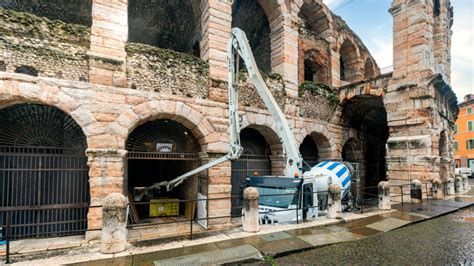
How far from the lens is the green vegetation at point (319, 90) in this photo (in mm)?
11620

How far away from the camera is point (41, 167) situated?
711cm

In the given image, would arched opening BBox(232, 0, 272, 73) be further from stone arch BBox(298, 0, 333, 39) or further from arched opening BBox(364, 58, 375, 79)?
arched opening BBox(364, 58, 375, 79)

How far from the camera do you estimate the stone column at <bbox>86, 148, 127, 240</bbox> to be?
6.70 meters

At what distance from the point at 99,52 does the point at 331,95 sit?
10495 millimetres

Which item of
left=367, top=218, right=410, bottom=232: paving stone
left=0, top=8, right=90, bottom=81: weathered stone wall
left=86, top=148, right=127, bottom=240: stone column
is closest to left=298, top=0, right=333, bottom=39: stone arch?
left=367, top=218, right=410, bottom=232: paving stone

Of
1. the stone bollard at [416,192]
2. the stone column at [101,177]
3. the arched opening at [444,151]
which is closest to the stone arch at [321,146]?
the stone bollard at [416,192]

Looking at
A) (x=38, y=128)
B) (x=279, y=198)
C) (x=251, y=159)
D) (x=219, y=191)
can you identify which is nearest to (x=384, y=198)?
(x=279, y=198)

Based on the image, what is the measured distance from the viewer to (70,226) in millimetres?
7609

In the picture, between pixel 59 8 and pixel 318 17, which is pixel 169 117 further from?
pixel 318 17

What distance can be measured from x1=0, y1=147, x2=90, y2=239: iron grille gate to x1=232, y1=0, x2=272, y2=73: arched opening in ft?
32.8

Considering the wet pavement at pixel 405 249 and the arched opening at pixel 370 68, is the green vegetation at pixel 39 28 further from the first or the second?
the arched opening at pixel 370 68

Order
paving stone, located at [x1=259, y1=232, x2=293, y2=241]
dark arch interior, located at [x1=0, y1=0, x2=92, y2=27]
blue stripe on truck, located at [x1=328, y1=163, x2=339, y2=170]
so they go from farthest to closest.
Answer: dark arch interior, located at [x1=0, y1=0, x2=92, y2=27] → blue stripe on truck, located at [x1=328, y1=163, x2=339, y2=170] → paving stone, located at [x1=259, y1=232, x2=293, y2=241]

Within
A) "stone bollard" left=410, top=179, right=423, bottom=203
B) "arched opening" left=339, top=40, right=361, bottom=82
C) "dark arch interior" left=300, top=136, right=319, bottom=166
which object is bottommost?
"stone bollard" left=410, top=179, right=423, bottom=203

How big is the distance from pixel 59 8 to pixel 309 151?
13.5m
